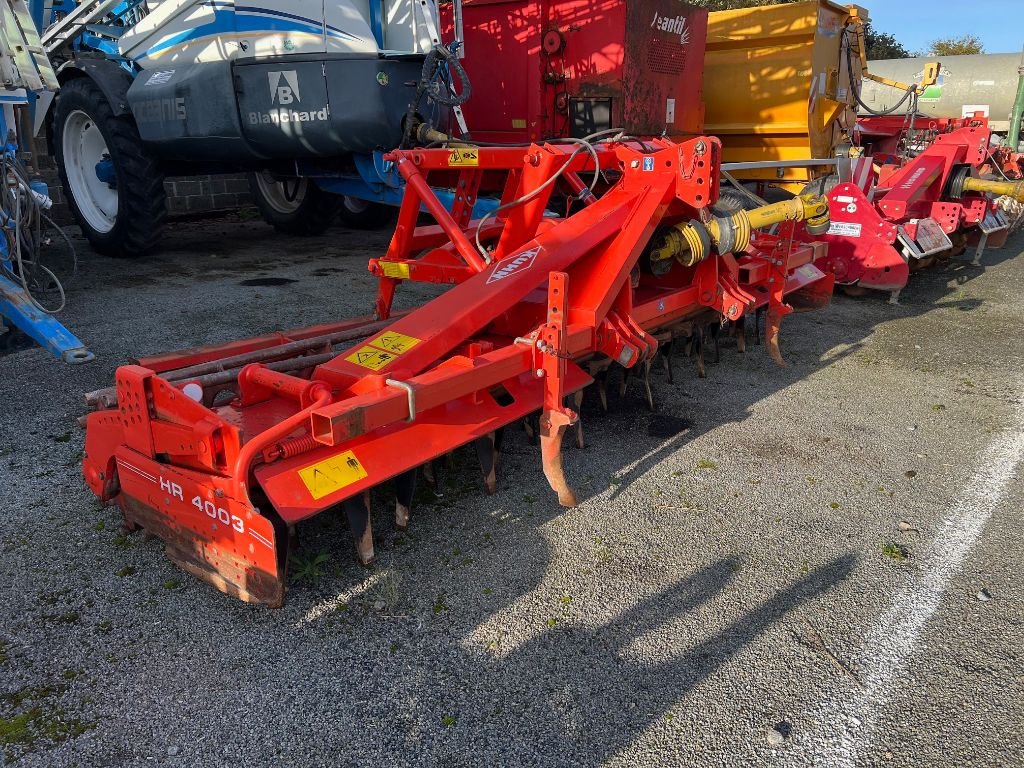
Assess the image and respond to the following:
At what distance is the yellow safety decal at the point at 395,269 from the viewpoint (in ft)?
13.2

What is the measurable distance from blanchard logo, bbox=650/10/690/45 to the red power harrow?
81.2 inches

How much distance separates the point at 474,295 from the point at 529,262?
29 cm

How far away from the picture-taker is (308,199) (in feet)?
28.0

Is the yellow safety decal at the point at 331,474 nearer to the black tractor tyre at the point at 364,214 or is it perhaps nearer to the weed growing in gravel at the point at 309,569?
the weed growing in gravel at the point at 309,569

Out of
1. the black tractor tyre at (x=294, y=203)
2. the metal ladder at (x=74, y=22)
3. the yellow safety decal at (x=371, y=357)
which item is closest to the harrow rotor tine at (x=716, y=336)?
the yellow safety decal at (x=371, y=357)

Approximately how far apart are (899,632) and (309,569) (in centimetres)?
186

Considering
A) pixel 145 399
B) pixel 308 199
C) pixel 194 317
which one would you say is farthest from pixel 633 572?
pixel 308 199

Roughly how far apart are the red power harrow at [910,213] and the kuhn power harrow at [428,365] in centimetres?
193

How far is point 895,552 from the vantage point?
9.09ft

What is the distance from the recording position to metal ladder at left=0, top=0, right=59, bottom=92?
13.6 feet

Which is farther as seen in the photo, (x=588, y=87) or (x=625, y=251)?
(x=588, y=87)

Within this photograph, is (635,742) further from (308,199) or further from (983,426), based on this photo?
(308,199)

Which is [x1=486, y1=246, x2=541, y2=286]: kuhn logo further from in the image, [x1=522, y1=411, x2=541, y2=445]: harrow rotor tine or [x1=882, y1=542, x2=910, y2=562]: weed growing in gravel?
[x1=882, y1=542, x2=910, y2=562]: weed growing in gravel

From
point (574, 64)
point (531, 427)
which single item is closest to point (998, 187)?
point (574, 64)
